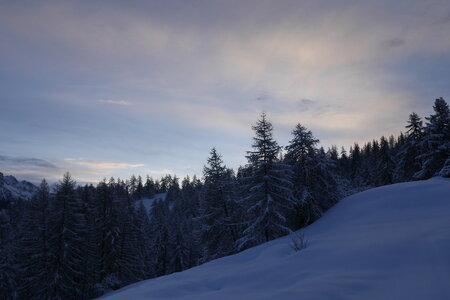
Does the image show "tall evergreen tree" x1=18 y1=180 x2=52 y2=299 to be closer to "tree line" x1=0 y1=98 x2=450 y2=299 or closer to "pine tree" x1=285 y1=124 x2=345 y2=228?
"tree line" x1=0 y1=98 x2=450 y2=299

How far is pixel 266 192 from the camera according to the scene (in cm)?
2269

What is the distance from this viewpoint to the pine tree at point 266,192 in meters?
21.7

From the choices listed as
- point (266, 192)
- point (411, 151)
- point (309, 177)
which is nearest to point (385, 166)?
point (411, 151)

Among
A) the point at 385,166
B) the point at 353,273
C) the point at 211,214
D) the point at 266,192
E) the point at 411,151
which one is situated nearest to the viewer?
the point at 353,273

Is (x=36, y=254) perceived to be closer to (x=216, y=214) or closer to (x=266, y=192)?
(x=216, y=214)

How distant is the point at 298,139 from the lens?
23312 mm

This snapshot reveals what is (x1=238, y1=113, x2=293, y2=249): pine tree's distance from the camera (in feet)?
71.2

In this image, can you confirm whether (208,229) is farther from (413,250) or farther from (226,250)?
(413,250)

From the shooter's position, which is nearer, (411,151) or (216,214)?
(216,214)

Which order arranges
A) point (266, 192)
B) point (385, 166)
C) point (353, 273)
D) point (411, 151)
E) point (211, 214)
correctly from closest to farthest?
point (353, 273)
point (266, 192)
point (211, 214)
point (411, 151)
point (385, 166)

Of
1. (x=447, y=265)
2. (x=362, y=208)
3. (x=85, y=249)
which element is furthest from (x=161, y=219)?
(x=447, y=265)

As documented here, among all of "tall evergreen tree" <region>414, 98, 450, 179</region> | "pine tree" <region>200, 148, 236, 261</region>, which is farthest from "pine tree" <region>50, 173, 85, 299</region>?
"tall evergreen tree" <region>414, 98, 450, 179</region>

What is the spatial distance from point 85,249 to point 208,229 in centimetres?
1240

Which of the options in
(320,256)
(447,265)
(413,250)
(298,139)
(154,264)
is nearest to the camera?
(447,265)
